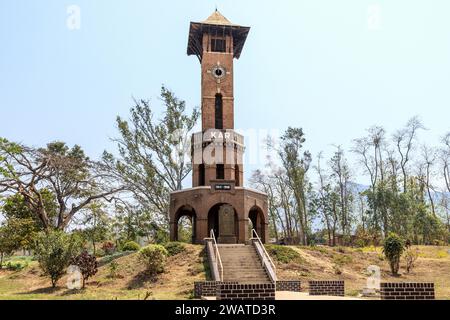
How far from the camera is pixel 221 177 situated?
29.8 m

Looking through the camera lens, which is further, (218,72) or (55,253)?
(218,72)

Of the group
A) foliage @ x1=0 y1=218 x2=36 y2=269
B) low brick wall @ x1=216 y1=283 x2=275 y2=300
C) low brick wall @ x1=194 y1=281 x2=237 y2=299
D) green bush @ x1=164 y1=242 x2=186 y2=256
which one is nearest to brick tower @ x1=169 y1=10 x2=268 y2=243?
green bush @ x1=164 y1=242 x2=186 y2=256

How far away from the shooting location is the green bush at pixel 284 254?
2361cm

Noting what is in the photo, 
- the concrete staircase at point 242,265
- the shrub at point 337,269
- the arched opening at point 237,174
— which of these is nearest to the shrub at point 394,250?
the shrub at point 337,269

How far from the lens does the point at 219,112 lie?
102 feet

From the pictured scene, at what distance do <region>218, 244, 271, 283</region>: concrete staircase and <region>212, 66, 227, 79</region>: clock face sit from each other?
46.5 ft

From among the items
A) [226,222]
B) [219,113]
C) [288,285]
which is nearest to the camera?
[288,285]

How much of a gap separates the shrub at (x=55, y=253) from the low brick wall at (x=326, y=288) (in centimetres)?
1226

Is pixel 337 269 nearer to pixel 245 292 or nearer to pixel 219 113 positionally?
pixel 219 113

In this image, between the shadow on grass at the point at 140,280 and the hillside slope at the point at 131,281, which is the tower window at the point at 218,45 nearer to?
the hillside slope at the point at 131,281

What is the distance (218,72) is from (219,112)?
316 cm

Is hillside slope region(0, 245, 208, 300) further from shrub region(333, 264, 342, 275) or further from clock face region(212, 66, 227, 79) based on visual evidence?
clock face region(212, 66, 227, 79)

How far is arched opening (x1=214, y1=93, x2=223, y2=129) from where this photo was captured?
A: 30984 millimetres

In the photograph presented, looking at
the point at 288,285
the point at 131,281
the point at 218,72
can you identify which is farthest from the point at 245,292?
the point at 218,72
